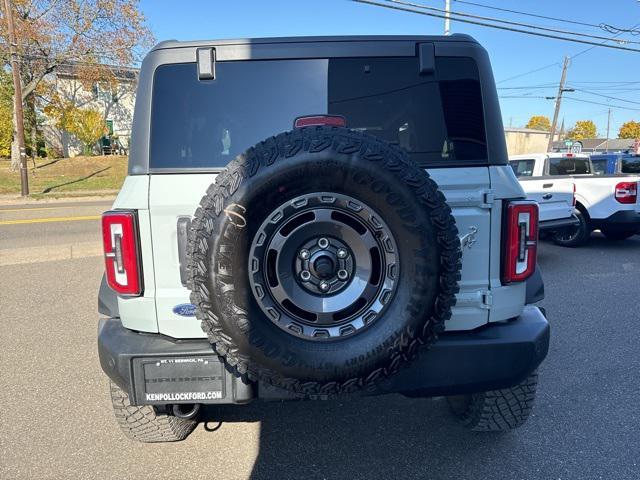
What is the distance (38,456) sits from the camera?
8.50 feet

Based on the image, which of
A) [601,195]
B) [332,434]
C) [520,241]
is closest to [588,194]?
[601,195]

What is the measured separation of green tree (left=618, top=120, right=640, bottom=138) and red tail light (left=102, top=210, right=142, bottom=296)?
4108 inches

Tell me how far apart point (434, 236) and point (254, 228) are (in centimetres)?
71

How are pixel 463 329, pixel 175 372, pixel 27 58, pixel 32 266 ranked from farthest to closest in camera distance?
1. pixel 27 58
2. pixel 32 266
3. pixel 463 329
4. pixel 175 372

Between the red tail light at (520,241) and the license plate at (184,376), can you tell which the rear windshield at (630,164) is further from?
the license plate at (184,376)

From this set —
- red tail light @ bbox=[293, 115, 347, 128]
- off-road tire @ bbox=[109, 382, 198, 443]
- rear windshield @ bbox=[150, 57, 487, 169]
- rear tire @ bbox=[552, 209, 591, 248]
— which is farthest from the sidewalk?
red tail light @ bbox=[293, 115, 347, 128]

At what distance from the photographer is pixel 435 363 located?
2068 millimetres

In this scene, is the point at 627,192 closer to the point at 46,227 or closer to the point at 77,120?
the point at 46,227

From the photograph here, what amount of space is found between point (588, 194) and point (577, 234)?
28.9 inches

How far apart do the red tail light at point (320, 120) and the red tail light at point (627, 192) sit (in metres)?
7.53

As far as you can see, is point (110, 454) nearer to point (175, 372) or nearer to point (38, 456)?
point (38, 456)

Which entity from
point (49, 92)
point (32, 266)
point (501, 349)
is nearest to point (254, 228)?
point (501, 349)

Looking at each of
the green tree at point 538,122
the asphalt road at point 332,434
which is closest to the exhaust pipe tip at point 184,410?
the asphalt road at point 332,434

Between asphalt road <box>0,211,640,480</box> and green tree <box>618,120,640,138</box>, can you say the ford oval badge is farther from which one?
green tree <box>618,120,640,138</box>
